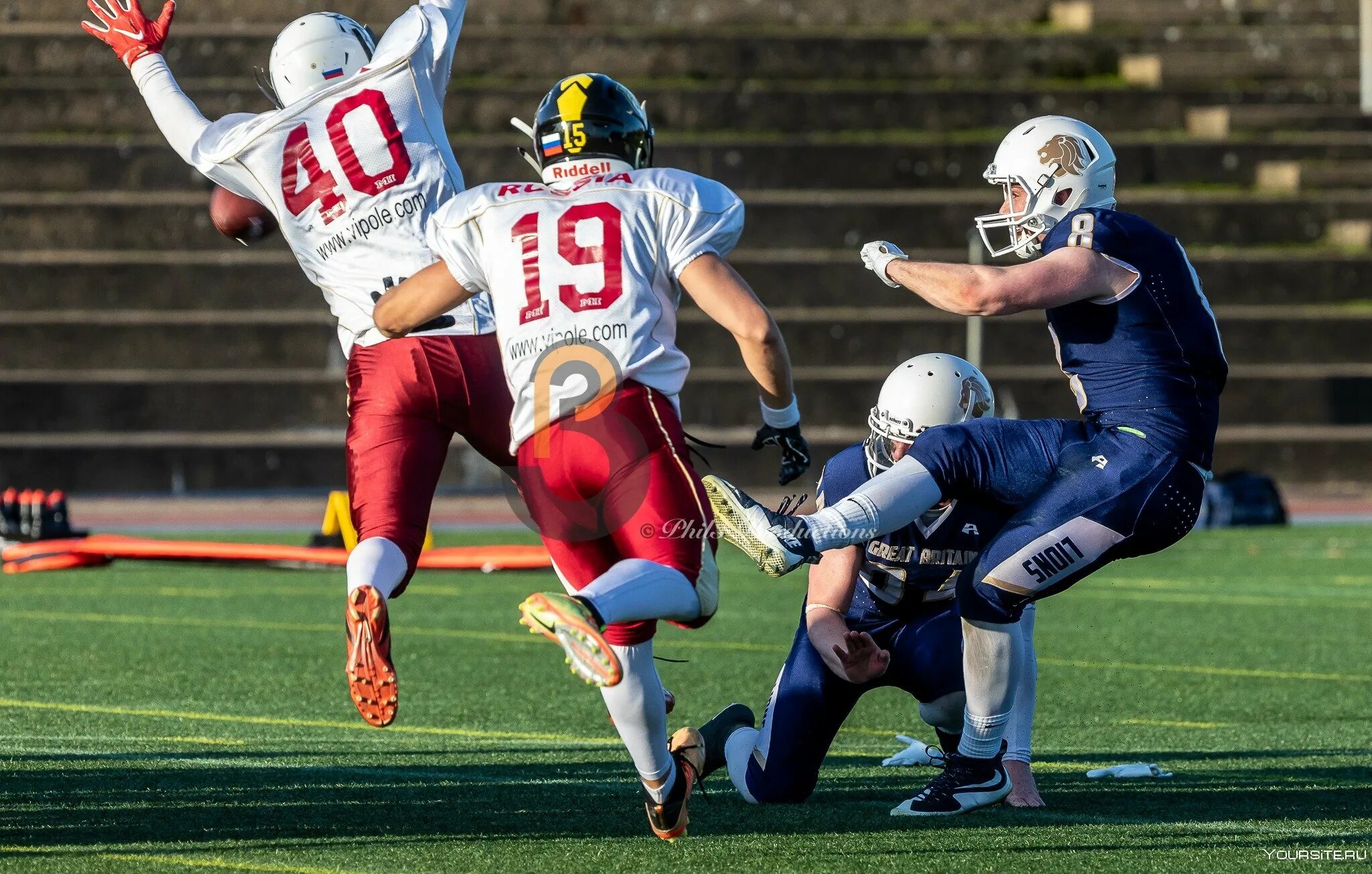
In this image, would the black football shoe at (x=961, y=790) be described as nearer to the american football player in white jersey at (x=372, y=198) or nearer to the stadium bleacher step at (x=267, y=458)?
the american football player in white jersey at (x=372, y=198)

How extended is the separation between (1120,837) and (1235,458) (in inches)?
565

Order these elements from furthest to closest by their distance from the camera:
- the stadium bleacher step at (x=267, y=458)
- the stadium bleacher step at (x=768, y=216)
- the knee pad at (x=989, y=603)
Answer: the stadium bleacher step at (x=768, y=216)
the stadium bleacher step at (x=267, y=458)
the knee pad at (x=989, y=603)

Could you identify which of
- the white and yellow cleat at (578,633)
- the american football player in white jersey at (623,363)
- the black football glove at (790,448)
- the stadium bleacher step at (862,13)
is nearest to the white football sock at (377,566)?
the american football player in white jersey at (623,363)

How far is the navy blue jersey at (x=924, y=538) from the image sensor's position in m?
5.25

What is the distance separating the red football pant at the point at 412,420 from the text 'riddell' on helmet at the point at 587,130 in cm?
65

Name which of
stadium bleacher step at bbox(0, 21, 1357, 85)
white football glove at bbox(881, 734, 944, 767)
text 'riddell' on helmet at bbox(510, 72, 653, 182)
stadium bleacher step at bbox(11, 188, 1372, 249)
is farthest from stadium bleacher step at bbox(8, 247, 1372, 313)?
text 'riddell' on helmet at bbox(510, 72, 653, 182)

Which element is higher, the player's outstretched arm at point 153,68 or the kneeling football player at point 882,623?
the player's outstretched arm at point 153,68

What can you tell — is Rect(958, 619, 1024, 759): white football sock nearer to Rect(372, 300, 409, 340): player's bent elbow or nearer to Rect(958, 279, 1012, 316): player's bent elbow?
Rect(958, 279, 1012, 316): player's bent elbow

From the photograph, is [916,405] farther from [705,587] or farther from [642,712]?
[642,712]

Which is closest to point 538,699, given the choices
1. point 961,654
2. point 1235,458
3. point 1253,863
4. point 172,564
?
point 961,654

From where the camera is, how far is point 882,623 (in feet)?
17.8

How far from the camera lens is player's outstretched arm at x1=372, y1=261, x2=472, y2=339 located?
4.59 metres

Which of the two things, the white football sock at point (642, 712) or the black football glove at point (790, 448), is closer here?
the white football sock at point (642, 712)

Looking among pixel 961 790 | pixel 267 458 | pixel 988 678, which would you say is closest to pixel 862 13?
pixel 267 458
